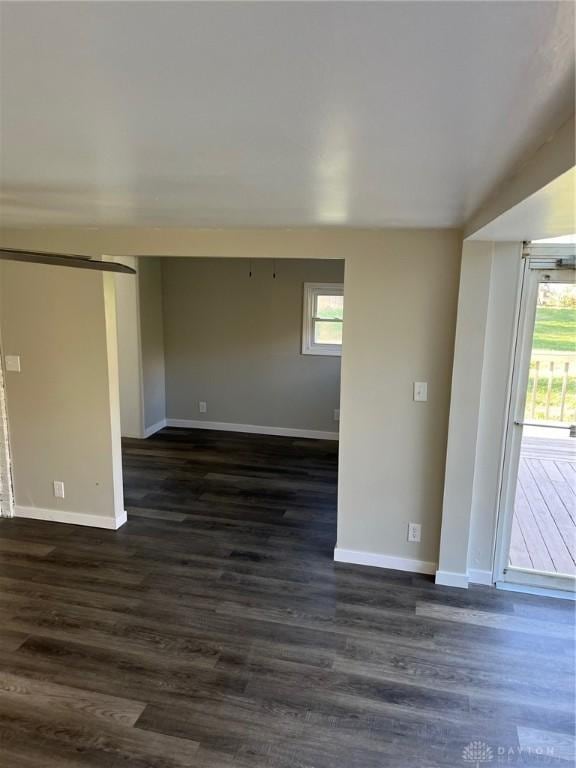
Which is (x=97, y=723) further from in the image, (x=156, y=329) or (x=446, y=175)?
(x=156, y=329)

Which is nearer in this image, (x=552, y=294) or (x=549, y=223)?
(x=549, y=223)

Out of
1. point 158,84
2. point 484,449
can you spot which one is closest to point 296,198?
point 158,84

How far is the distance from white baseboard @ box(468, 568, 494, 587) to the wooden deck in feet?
0.55

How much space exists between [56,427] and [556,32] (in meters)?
3.73

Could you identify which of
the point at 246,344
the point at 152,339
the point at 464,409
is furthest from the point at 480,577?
the point at 152,339

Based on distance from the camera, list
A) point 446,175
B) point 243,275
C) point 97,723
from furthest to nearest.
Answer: point 243,275
point 97,723
point 446,175

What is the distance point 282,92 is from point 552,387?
2585 millimetres

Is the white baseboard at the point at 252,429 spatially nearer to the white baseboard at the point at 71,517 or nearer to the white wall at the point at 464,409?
the white baseboard at the point at 71,517

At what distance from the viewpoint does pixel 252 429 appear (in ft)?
20.1

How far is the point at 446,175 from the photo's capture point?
1368 millimetres

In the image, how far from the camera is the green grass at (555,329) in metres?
2.71

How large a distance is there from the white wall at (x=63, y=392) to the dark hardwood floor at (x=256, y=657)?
0.94ft

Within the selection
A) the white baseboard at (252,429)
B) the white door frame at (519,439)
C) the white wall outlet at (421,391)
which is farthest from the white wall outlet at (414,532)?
the white baseboard at (252,429)

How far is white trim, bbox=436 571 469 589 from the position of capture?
3.03 meters
